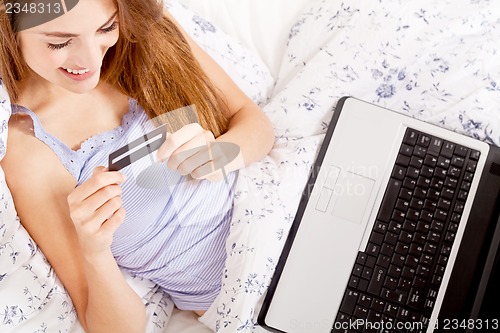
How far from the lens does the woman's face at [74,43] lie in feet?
2.19

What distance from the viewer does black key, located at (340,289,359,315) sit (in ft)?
2.79

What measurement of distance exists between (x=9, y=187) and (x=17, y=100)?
12 cm

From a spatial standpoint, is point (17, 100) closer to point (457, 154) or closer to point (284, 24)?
point (284, 24)

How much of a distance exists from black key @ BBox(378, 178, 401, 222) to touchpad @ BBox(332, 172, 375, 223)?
25 millimetres

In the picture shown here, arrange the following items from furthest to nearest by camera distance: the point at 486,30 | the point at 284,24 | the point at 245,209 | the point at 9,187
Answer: the point at 284,24
the point at 486,30
the point at 245,209
the point at 9,187

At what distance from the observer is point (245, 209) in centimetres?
90

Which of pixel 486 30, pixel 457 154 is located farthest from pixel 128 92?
pixel 486 30

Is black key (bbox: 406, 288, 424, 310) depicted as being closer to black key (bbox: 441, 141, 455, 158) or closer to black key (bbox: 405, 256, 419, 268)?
black key (bbox: 405, 256, 419, 268)

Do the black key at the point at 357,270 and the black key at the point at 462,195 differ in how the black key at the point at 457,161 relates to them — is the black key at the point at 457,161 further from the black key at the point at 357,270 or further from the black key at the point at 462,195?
the black key at the point at 357,270

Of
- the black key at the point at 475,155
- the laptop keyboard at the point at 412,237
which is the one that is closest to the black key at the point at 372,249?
the laptop keyboard at the point at 412,237

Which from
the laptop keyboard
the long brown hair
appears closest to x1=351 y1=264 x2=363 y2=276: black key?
the laptop keyboard

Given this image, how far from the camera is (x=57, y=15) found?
0.65m

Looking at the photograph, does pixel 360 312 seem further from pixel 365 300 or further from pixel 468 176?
pixel 468 176

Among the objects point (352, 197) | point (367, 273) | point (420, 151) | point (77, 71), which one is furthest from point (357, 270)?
point (77, 71)
